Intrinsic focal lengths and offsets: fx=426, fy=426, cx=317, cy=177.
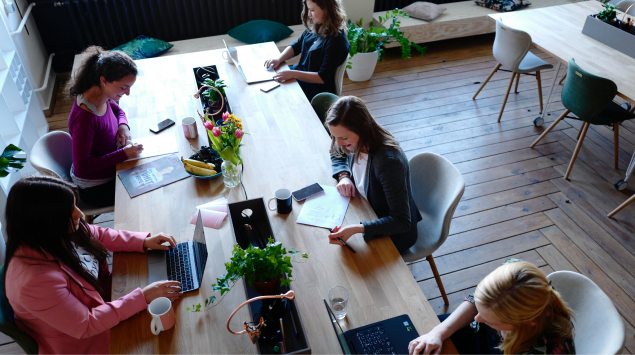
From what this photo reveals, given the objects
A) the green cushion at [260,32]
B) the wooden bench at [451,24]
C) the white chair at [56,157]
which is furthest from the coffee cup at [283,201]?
the wooden bench at [451,24]

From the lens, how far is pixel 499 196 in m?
3.33

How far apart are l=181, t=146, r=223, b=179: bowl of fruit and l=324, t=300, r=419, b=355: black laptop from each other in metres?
1.03

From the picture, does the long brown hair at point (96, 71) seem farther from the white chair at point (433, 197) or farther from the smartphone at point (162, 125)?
the white chair at point (433, 197)

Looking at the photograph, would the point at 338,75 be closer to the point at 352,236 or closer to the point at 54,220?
the point at 352,236

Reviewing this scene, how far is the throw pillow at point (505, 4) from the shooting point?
5.23 m

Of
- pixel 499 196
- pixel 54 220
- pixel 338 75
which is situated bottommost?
pixel 499 196

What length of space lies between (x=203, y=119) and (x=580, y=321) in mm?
2138

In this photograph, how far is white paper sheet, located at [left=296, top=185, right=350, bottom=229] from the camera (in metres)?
1.98

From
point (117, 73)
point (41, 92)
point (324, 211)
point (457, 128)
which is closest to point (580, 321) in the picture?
point (324, 211)

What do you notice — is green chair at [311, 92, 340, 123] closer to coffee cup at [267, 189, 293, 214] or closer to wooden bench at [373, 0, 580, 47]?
coffee cup at [267, 189, 293, 214]

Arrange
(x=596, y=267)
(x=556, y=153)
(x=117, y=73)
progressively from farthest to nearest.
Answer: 1. (x=556, y=153)
2. (x=596, y=267)
3. (x=117, y=73)

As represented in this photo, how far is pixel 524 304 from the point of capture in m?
1.30

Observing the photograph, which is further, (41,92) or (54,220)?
(41,92)

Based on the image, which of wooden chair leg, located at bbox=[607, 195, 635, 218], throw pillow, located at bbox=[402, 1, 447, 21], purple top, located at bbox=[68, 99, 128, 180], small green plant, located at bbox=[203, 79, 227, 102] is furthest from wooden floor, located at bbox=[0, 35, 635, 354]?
purple top, located at bbox=[68, 99, 128, 180]
